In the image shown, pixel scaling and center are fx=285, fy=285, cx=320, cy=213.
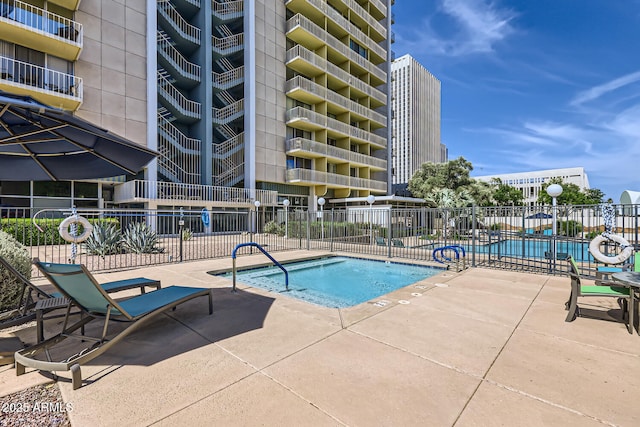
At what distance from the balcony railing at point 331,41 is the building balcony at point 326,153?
9078 mm

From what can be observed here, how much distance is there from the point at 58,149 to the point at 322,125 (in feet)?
72.7

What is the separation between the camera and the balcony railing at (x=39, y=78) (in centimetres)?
1345

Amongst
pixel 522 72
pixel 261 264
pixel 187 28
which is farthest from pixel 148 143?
pixel 522 72

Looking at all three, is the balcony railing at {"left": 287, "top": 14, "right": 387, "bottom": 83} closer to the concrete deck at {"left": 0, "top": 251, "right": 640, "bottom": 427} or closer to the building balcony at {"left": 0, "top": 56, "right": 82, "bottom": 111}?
the building balcony at {"left": 0, "top": 56, "right": 82, "bottom": 111}

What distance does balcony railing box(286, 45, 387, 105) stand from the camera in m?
23.7

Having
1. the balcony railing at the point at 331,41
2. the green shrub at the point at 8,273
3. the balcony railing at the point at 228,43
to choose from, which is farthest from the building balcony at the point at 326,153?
the green shrub at the point at 8,273

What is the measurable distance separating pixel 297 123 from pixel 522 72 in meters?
15.9

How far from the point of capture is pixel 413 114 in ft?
291

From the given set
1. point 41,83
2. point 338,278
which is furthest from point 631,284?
point 41,83

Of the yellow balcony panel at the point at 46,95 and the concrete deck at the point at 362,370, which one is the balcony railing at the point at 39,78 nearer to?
the yellow balcony panel at the point at 46,95

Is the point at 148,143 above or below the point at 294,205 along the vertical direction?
above

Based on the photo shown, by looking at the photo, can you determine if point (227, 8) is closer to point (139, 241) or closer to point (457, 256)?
point (139, 241)

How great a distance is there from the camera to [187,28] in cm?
2048

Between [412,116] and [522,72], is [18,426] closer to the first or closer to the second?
[522,72]
